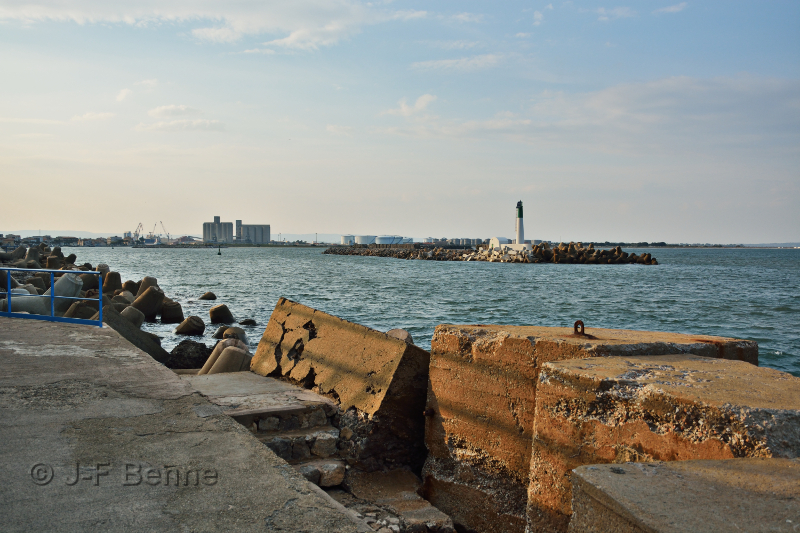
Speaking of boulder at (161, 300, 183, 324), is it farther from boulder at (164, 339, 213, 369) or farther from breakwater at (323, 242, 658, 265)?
breakwater at (323, 242, 658, 265)

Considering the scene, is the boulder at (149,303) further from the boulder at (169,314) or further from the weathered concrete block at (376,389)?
the weathered concrete block at (376,389)

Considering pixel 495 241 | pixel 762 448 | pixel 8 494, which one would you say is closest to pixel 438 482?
pixel 762 448

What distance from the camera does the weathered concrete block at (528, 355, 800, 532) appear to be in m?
2.06

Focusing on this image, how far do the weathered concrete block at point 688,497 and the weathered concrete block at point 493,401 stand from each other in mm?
1137

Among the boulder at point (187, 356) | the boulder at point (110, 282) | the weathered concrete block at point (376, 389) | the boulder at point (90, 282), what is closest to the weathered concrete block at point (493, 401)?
the weathered concrete block at point (376, 389)

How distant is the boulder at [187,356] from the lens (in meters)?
8.64

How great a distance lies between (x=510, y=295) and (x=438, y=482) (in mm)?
25139

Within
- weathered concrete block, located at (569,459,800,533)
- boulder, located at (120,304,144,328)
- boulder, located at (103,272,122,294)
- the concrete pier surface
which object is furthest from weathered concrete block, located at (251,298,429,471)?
boulder, located at (103,272,122,294)

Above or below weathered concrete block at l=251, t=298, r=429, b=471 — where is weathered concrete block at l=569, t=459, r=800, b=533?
above

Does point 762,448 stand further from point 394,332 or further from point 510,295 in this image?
point 510,295

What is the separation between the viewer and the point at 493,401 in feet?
11.3

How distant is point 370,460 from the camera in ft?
13.3

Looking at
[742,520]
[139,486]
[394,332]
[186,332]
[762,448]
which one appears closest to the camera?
[742,520]

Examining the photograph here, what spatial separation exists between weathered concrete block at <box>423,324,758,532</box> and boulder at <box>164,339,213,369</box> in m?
6.01
